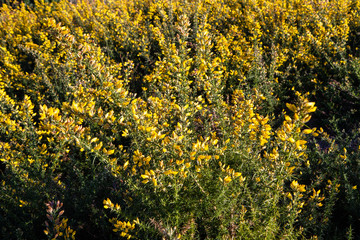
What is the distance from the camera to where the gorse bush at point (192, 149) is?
5.40 feet

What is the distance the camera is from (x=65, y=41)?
6.26 feet

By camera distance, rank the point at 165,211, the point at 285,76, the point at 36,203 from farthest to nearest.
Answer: the point at 285,76
the point at 36,203
the point at 165,211

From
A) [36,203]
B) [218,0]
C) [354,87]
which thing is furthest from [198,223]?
[218,0]

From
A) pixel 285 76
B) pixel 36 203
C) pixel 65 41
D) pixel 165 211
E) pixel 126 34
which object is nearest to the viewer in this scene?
pixel 165 211

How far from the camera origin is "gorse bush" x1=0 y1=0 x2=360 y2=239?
1.64m

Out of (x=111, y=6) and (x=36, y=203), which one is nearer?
(x=36, y=203)

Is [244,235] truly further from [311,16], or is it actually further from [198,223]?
[311,16]

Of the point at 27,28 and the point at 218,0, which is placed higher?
the point at 218,0

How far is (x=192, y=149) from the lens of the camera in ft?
5.27

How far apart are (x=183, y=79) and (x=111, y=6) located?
4.80 meters

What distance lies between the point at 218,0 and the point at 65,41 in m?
4.61

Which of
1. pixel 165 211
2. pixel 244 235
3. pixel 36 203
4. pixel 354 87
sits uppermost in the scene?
pixel 354 87

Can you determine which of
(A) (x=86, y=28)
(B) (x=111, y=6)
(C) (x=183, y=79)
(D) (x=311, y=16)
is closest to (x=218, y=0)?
(D) (x=311, y=16)

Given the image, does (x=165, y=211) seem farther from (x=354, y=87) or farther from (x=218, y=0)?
(x=218, y=0)
